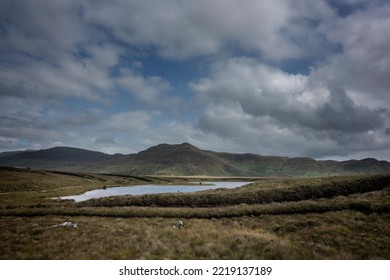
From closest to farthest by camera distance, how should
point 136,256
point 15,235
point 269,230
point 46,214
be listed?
point 136,256 < point 15,235 < point 269,230 < point 46,214

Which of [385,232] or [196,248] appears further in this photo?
[385,232]

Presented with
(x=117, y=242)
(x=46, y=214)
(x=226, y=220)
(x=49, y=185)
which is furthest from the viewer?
(x=49, y=185)

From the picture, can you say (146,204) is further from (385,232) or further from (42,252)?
(385,232)

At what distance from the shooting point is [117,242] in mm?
18469

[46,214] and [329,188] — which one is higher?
[329,188]

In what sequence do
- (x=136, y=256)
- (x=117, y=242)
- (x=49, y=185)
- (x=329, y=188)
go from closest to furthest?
(x=136, y=256) < (x=117, y=242) < (x=329, y=188) < (x=49, y=185)

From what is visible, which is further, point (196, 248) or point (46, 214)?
point (46, 214)

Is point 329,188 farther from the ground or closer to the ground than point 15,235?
farther from the ground

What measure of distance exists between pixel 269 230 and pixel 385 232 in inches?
322

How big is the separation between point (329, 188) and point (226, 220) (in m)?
19.3
